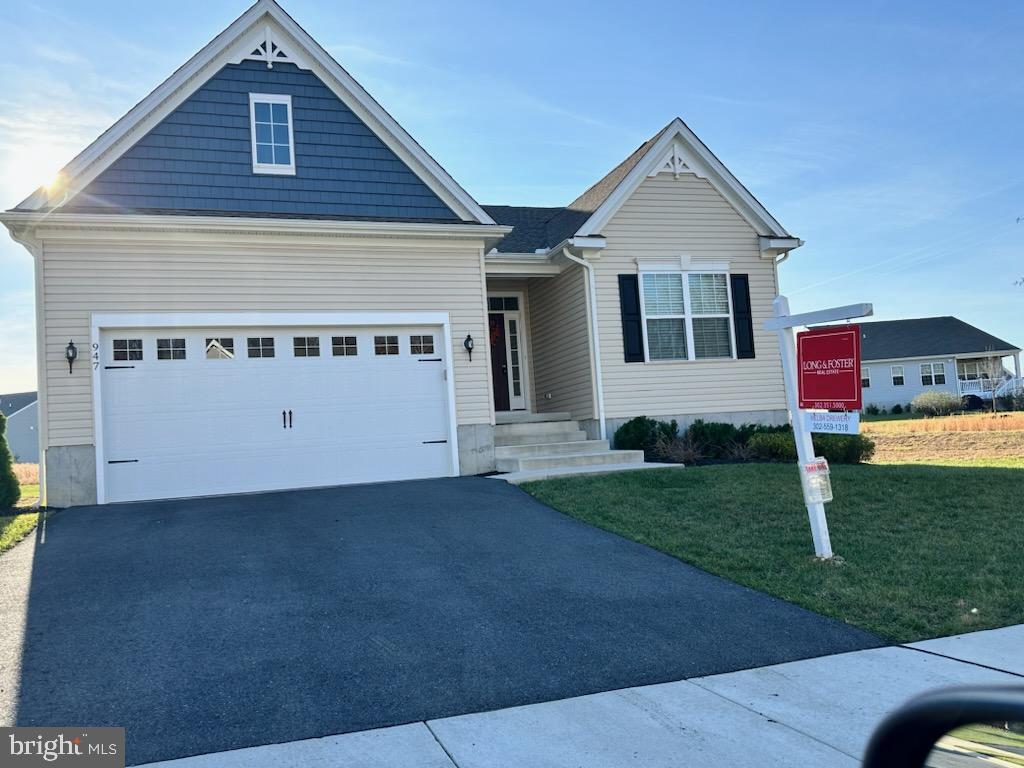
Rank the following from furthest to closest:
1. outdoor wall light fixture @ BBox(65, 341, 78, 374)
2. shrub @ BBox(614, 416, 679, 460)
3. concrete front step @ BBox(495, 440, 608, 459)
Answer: shrub @ BBox(614, 416, 679, 460) → concrete front step @ BBox(495, 440, 608, 459) → outdoor wall light fixture @ BBox(65, 341, 78, 374)

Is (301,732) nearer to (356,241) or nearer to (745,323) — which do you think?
(356,241)

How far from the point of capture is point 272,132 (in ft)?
40.4

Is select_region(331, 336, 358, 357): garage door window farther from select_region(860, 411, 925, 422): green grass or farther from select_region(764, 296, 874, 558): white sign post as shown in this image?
select_region(860, 411, 925, 422): green grass

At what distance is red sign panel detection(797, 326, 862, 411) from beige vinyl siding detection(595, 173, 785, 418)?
23.1 ft

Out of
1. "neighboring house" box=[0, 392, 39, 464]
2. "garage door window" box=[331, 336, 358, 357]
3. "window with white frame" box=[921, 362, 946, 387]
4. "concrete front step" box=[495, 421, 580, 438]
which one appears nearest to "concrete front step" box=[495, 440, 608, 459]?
"concrete front step" box=[495, 421, 580, 438]

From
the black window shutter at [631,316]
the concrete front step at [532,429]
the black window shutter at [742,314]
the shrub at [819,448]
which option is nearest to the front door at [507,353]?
the concrete front step at [532,429]

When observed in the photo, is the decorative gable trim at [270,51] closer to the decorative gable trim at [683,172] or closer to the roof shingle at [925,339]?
the decorative gable trim at [683,172]

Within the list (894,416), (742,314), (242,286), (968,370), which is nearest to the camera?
(242,286)

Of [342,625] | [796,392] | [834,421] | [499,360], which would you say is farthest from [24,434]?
[834,421]

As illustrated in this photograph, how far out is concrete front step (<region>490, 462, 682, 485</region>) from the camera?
11.6m

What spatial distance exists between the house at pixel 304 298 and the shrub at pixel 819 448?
1.38 m

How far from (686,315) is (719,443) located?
8.55 ft

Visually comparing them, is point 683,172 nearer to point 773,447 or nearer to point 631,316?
point 631,316

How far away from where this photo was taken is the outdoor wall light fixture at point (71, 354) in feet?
35.3
